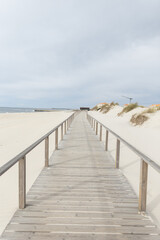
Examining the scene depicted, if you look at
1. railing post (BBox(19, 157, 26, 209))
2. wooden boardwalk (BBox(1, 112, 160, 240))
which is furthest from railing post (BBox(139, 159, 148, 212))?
railing post (BBox(19, 157, 26, 209))

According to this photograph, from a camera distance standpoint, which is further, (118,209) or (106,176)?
(106,176)

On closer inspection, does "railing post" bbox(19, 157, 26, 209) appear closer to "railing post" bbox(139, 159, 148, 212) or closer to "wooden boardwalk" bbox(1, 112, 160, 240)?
"wooden boardwalk" bbox(1, 112, 160, 240)

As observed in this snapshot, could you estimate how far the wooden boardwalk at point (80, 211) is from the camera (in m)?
2.14

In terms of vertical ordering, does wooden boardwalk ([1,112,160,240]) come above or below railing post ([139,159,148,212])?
below

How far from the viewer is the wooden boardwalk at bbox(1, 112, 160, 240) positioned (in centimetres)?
214

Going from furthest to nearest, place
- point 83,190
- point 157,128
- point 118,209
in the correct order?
point 157,128 → point 83,190 → point 118,209

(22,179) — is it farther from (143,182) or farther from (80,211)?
(143,182)

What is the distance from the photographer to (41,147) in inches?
290

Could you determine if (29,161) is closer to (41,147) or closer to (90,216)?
(41,147)

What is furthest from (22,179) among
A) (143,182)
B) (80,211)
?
(143,182)

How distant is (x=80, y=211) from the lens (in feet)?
8.54

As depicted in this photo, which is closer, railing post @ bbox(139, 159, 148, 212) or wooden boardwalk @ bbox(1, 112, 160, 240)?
wooden boardwalk @ bbox(1, 112, 160, 240)

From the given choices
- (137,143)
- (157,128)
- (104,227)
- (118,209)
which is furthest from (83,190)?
(157,128)

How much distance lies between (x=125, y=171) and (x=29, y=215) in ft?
9.77
